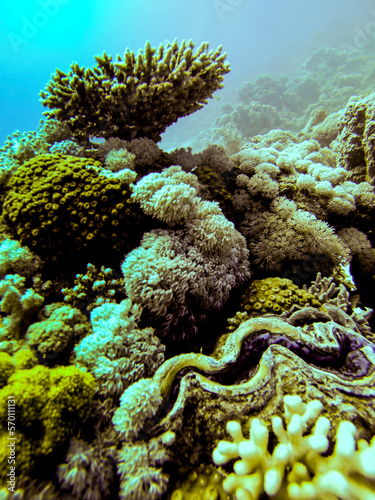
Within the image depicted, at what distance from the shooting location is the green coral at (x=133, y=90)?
9.95 ft

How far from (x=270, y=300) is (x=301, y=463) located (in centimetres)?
142

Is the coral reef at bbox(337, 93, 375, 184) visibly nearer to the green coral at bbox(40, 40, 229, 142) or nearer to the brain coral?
the green coral at bbox(40, 40, 229, 142)

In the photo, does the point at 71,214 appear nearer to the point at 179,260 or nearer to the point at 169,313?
the point at 179,260

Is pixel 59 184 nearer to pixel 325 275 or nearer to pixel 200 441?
pixel 200 441

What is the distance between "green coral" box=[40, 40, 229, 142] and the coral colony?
0.02 meters

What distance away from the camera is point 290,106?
2102cm

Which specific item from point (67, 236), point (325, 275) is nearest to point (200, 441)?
point (67, 236)

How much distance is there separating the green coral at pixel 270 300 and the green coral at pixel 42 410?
1.42 metres

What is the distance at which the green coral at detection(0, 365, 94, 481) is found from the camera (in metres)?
1.12

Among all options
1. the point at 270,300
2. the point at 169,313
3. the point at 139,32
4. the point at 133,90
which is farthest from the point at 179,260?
the point at 139,32

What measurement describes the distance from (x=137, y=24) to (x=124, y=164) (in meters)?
132

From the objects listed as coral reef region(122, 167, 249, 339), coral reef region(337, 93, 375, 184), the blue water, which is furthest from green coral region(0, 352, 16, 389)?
the blue water

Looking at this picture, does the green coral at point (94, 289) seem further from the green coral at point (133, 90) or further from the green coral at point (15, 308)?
the green coral at point (133, 90)

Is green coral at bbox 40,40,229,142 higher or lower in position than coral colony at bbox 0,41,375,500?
higher
